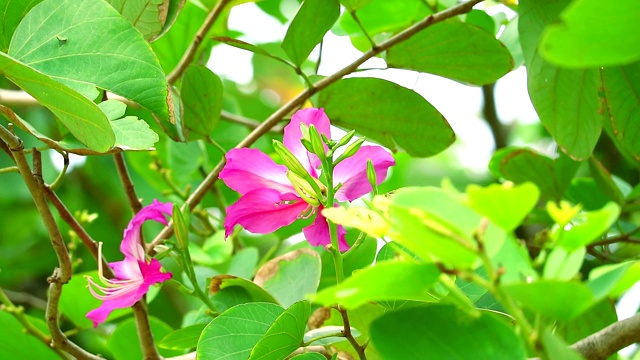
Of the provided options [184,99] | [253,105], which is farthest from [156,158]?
[253,105]

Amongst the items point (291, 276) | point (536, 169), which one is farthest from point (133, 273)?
point (536, 169)

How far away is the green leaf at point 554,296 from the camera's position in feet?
1.01

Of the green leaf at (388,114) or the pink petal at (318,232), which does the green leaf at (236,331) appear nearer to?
the pink petal at (318,232)

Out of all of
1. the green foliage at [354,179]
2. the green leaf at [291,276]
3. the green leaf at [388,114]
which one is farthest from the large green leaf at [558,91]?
the green leaf at [291,276]

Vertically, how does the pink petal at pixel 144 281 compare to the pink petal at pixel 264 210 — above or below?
below

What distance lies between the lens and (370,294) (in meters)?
0.33

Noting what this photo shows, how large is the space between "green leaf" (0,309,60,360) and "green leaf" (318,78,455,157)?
1.15ft

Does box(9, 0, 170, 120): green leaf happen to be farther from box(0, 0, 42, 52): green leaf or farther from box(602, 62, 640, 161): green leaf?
box(602, 62, 640, 161): green leaf

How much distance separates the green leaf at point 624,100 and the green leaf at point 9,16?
464mm

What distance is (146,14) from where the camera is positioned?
655 mm

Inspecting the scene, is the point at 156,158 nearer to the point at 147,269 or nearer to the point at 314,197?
the point at 147,269

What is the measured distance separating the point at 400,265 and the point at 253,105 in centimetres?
128

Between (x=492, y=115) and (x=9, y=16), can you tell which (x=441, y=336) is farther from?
(x=492, y=115)

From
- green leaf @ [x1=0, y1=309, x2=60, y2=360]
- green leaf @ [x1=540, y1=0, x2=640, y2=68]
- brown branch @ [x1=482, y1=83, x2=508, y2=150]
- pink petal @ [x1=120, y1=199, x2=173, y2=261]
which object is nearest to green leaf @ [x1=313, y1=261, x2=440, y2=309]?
green leaf @ [x1=540, y1=0, x2=640, y2=68]
